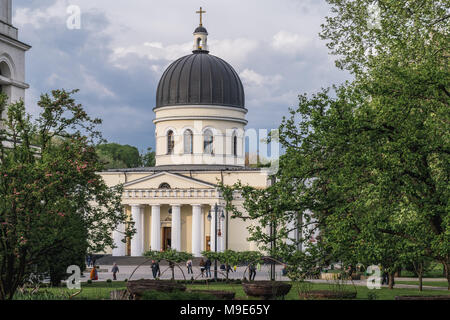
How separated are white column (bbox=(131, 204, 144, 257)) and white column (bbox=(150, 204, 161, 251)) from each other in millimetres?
1313

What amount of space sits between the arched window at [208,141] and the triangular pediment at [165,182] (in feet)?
18.2

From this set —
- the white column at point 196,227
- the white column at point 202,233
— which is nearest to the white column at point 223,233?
the white column at point 202,233

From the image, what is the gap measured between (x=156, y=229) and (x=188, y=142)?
9795 millimetres

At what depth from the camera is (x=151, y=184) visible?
67.9 m

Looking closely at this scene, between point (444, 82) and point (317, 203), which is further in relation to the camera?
point (317, 203)

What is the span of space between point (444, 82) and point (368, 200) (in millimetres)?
3899

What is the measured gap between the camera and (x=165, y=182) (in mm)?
67625

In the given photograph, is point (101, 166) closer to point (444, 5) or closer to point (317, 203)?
point (317, 203)

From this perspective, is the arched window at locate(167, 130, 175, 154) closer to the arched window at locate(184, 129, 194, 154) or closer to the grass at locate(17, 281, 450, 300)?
the arched window at locate(184, 129, 194, 154)

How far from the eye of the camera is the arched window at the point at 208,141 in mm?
70812

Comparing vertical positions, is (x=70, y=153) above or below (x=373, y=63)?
below

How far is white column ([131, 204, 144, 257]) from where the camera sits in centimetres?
6700
